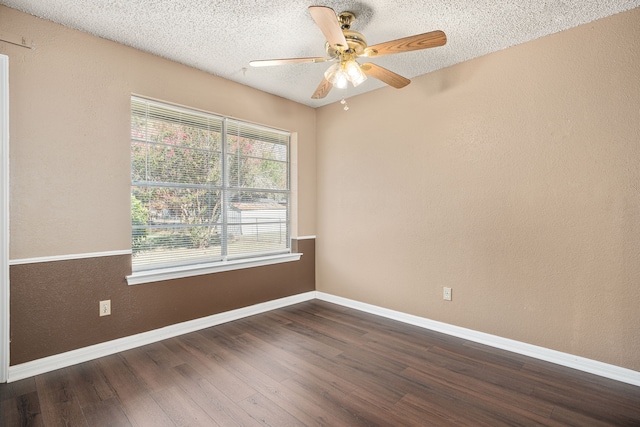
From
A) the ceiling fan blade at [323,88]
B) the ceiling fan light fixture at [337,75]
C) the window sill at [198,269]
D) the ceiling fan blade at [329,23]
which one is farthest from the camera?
the window sill at [198,269]

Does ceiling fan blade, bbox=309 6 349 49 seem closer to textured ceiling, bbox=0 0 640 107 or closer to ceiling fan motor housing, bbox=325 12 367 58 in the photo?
ceiling fan motor housing, bbox=325 12 367 58

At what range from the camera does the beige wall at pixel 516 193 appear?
2.23 metres

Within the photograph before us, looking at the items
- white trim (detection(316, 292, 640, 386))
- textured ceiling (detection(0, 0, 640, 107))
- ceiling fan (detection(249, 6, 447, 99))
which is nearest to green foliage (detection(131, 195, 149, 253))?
textured ceiling (detection(0, 0, 640, 107))

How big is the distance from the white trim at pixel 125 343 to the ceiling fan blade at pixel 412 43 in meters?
2.82

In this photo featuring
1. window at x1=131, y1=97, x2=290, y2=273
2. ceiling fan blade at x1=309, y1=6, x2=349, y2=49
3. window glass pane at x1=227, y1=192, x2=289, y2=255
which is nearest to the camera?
ceiling fan blade at x1=309, y1=6, x2=349, y2=49

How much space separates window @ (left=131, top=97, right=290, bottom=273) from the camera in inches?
112

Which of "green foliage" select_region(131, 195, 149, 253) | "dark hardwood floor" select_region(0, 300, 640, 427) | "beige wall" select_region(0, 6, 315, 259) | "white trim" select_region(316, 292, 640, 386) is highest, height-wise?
"beige wall" select_region(0, 6, 315, 259)

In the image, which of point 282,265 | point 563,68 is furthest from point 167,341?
point 563,68

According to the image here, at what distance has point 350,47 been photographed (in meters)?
2.12

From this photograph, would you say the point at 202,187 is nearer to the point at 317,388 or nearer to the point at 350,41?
the point at 350,41

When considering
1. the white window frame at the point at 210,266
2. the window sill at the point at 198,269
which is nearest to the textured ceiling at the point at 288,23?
the white window frame at the point at 210,266

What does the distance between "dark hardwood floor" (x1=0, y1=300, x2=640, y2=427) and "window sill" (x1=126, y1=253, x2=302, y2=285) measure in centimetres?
58

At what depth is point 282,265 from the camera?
12.8ft

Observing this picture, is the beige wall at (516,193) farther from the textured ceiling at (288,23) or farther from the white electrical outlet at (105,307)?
the white electrical outlet at (105,307)
